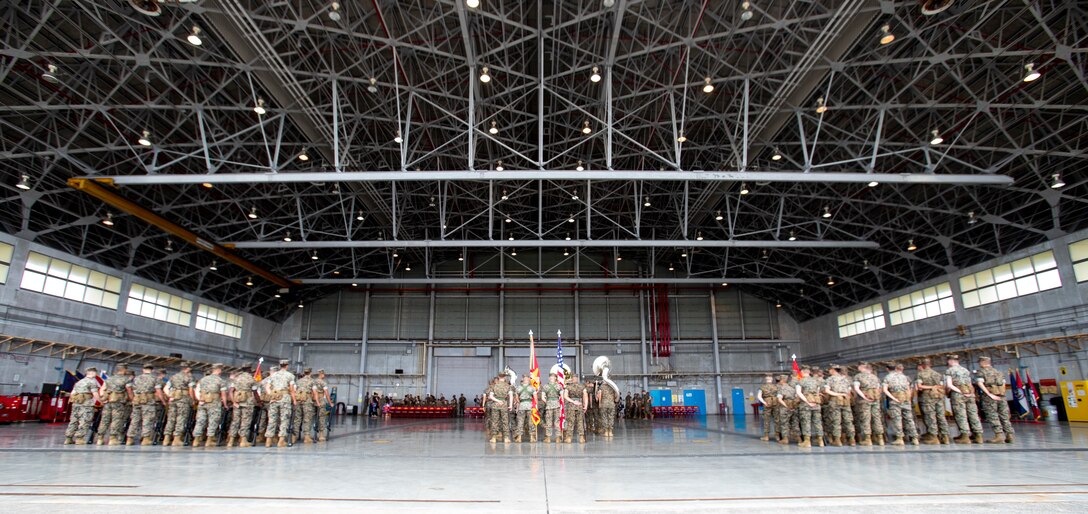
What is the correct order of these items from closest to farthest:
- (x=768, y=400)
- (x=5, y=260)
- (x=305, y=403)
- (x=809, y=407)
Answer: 1. (x=809, y=407)
2. (x=305, y=403)
3. (x=768, y=400)
4. (x=5, y=260)

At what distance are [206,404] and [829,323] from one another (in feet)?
133

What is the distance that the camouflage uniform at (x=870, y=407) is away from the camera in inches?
510

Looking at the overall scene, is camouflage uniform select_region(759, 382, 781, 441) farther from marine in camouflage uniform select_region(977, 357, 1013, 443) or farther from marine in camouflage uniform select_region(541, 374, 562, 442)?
marine in camouflage uniform select_region(541, 374, 562, 442)

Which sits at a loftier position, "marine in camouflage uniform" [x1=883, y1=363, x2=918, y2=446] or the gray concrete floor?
"marine in camouflage uniform" [x1=883, y1=363, x2=918, y2=446]

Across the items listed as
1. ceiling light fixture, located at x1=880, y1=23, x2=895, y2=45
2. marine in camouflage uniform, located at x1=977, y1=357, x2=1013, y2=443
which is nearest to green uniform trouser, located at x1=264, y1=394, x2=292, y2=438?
marine in camouflage uniform, located at x1=977, y1=357, x2=1013, y2=443

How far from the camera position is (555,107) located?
22250 millimetres

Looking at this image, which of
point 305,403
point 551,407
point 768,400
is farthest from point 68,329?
point 768,400

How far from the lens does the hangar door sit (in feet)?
133

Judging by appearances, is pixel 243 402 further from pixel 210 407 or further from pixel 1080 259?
pixel 1080 259

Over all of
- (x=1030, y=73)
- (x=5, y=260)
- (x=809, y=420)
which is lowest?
(x=809, y=420)

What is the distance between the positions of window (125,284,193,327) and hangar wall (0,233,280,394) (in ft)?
1.00

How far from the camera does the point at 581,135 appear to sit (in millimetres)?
23812

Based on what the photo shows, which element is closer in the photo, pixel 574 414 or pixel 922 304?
pixel 574 414

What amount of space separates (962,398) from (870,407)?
2.65 meters
